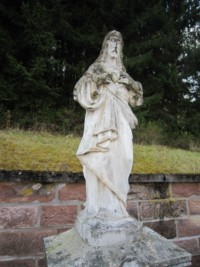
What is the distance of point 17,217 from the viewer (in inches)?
127

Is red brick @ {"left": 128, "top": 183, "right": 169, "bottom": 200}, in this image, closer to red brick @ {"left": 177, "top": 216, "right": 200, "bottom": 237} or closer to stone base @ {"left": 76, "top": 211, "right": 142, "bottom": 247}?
red brick @ {"left": 177, "top": 216, "right": 200, "bottom": 237}

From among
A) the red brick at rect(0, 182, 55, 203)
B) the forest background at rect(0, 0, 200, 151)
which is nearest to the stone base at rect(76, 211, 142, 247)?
the red brick at rect(0, 182, 55, 203)

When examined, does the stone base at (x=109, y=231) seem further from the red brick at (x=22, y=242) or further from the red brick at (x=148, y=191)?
the red brick at (x=148, y=191)

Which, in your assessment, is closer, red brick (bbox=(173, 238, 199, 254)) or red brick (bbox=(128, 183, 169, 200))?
red brick (bbox=(128, 183, 169, 200))

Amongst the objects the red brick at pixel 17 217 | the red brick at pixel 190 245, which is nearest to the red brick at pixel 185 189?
the red brick at pixel 190 245

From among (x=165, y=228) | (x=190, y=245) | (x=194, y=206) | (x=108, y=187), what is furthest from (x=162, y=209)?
(x=108, y=187)

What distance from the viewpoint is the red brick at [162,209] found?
3.89 meters

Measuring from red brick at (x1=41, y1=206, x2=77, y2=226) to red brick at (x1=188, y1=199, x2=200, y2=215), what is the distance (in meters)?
1.79

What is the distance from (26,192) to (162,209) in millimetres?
1857

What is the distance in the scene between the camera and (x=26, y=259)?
322 cm

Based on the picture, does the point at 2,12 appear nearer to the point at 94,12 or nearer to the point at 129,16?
the point at 94,12

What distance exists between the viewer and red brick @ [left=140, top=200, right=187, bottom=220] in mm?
3893

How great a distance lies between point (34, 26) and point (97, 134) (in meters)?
7.63

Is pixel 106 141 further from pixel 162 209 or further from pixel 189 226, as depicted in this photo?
pixel 189 226
